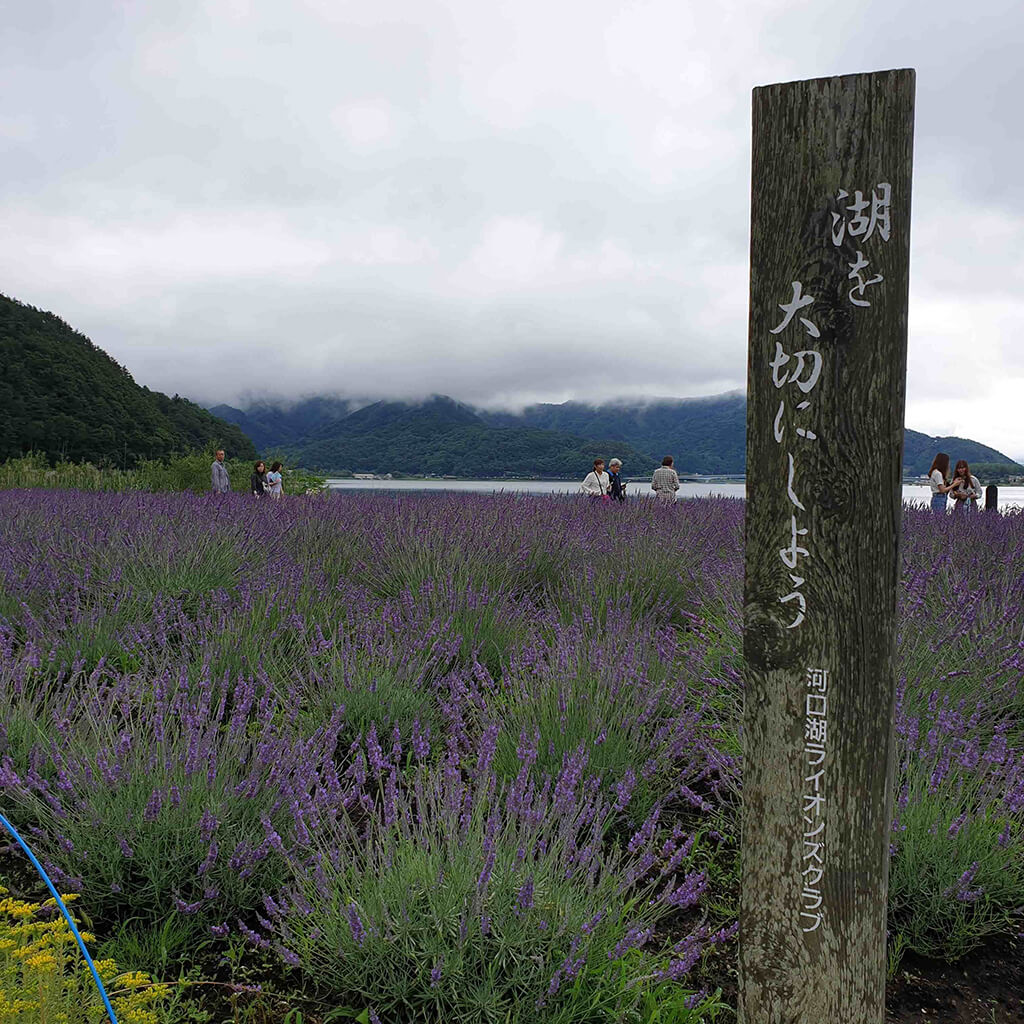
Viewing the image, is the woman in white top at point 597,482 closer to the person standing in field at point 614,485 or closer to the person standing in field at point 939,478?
the person standing in field at point 614,485

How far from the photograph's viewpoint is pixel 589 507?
8453 mm

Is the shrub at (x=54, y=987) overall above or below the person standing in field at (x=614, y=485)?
below

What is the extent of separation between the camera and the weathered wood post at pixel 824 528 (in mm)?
1286

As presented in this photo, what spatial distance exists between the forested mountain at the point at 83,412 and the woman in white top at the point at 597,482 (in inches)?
811

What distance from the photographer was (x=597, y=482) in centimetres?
1114

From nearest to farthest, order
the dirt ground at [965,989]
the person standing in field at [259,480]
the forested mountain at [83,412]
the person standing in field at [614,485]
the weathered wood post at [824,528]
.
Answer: the weathered wood post at [824,528], the dirt ground at [965,989], the person standing in field at [614,485], the person standing in field at [259,480], the forested mountain at [83,412]

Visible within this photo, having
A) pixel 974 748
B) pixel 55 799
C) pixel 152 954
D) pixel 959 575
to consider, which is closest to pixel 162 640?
pixel 55 799

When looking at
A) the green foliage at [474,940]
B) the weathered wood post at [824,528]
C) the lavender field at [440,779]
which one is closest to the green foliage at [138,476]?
the lavender field at [440,779]

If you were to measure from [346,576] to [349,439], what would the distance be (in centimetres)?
14832

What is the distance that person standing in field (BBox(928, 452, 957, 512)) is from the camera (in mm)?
10977

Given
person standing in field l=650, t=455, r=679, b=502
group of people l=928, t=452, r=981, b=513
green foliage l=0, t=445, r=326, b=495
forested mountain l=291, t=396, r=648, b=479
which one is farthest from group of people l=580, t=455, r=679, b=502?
forested mountain l=291, t=396, r=648, b=479

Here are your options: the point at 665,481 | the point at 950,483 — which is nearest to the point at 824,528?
the point at 665,481

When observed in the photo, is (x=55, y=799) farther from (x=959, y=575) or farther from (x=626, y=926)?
(x=959, y=575)

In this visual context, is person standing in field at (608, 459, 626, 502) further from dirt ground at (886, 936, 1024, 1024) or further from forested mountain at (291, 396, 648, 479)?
forested mountain at (291, 396, 648, 479)
